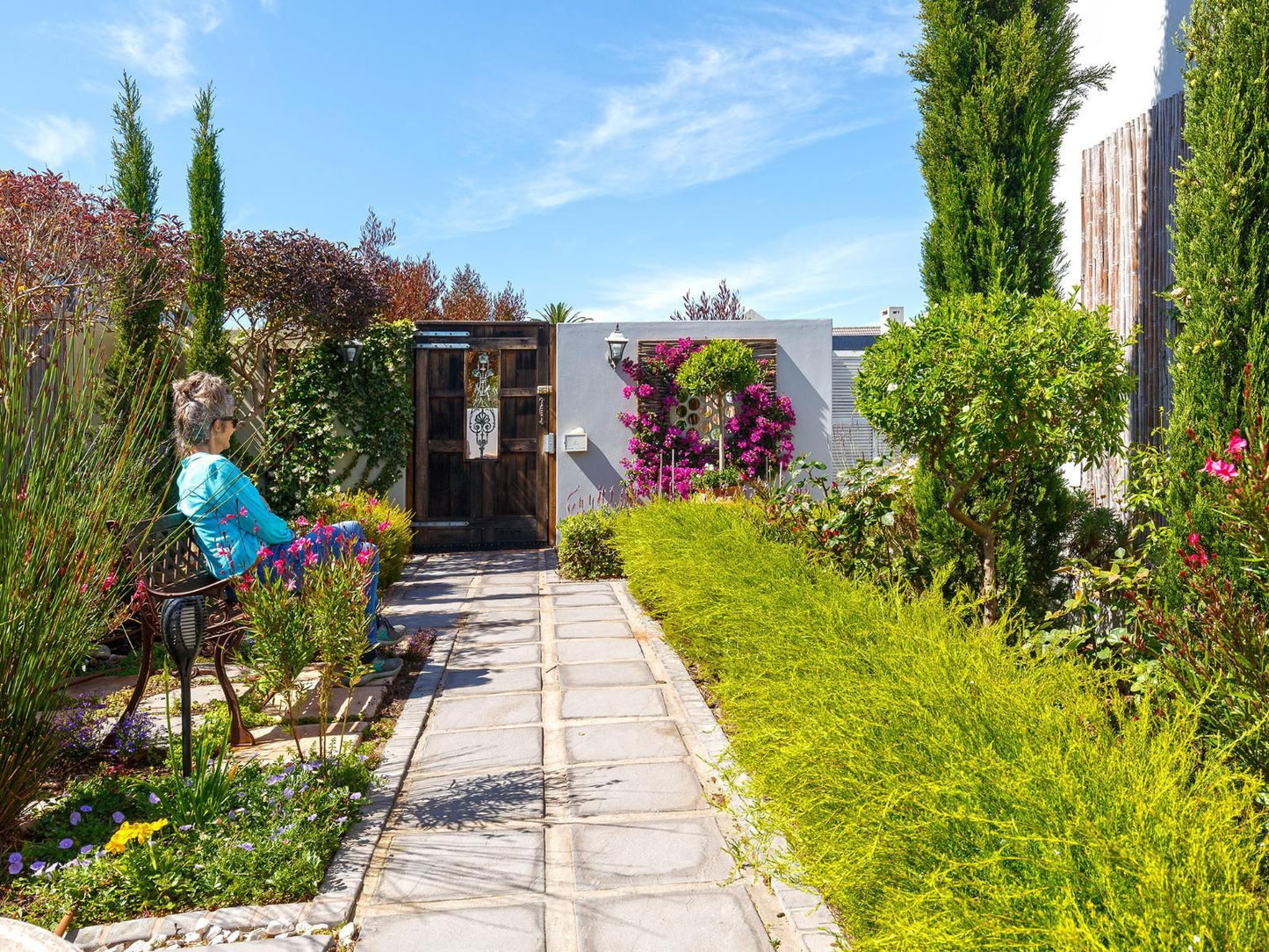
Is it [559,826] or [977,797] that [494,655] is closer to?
[559,826]

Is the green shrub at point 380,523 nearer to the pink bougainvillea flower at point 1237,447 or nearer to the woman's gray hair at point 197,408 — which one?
the woman's gray hair at point 197,408

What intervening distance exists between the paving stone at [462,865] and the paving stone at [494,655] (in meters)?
1.98

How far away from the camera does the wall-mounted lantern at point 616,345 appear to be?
8812 mm

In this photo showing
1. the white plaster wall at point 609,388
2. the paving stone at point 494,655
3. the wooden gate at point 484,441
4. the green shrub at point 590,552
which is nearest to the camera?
the paving stone at point 494,655

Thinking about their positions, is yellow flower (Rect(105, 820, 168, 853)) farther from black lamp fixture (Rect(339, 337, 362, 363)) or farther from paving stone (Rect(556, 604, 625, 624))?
black lamp fixture (Rect(339, 337, 362, 363))

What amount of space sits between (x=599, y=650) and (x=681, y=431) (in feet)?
15.3

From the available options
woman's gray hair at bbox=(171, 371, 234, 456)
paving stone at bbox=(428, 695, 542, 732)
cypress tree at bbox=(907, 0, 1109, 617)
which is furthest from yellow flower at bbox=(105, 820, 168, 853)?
cypress tree at bbox=(907, 0, 1109, 617)

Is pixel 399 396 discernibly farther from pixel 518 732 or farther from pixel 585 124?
pixel 518 732

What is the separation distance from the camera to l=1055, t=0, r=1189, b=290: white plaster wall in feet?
14.3

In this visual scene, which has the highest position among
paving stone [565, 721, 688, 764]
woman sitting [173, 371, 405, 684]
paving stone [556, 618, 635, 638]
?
woman sitting [173, 371, 405, 684]

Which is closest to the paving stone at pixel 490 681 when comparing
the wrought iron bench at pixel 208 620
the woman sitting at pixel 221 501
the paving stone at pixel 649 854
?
the woman sitting at pixel 221 501

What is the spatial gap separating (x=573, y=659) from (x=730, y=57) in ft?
15.4

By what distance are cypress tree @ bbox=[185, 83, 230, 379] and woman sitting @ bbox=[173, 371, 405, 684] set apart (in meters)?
4.80

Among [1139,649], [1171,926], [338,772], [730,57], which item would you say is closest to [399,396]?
[730,57]
